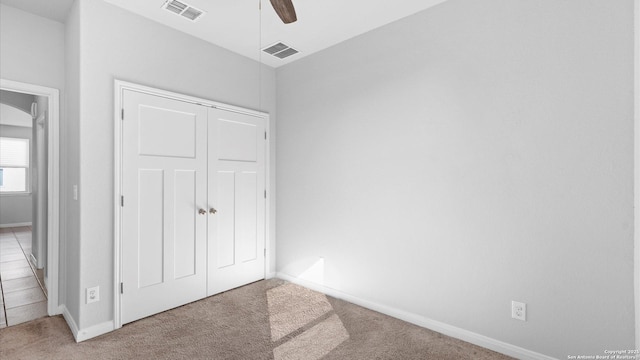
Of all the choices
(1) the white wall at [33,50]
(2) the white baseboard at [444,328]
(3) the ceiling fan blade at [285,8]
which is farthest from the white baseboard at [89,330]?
(3) the ceiling fan blade at [285,8]

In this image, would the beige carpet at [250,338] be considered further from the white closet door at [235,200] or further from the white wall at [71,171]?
the white closet door at [235,200]

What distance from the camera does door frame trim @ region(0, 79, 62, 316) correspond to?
2574mm

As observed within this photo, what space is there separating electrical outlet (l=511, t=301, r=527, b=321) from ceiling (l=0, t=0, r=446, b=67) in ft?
7.42

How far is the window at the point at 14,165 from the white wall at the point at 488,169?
25.7 feet

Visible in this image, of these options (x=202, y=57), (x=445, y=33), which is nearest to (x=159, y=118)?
(x=202, y=57)

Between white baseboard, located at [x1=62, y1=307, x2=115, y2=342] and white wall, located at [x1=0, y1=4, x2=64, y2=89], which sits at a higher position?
white wall, located at [x1=0, y1=4, x2=64, y2=89]

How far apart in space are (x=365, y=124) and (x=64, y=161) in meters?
2.62

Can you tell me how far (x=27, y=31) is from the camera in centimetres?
245

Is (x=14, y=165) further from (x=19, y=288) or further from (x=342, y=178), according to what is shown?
(x=342, y=178)

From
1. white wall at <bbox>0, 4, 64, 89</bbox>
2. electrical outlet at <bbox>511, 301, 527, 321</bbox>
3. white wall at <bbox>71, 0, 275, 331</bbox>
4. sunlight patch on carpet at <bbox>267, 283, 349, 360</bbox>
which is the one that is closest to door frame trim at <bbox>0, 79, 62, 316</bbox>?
white wall at <bbox>0, 4, 64, 89</bbox>

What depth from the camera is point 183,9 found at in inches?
97.7

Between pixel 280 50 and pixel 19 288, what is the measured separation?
367cm

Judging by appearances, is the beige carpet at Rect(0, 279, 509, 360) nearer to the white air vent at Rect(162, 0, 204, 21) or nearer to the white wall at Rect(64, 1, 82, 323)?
the white wall at Rect(64, 1, 82, 323)

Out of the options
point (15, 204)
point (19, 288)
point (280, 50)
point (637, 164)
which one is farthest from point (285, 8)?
point (15, 204)
